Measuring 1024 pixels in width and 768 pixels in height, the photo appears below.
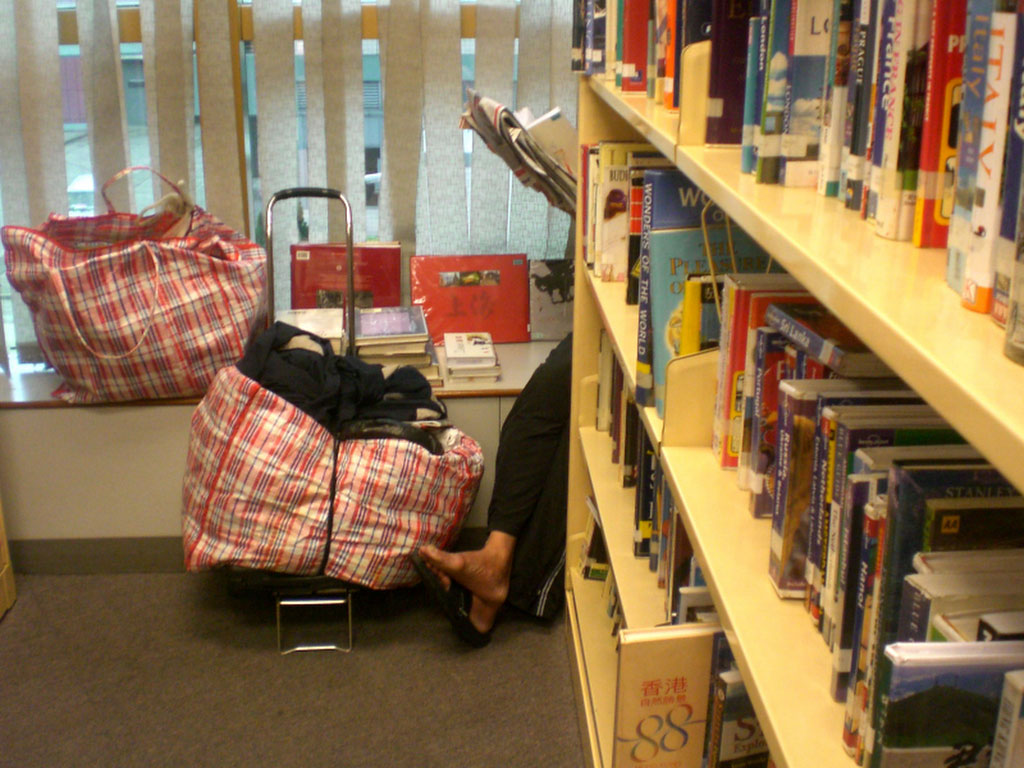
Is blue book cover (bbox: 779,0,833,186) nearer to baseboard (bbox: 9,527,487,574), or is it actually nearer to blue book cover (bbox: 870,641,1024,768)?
blue book cover (bbox: 870,641,1024,768)

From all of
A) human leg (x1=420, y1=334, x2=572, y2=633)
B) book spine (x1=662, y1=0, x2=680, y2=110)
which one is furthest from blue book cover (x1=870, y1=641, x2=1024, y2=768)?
human leg (x1=420, y1=334, x2=572, y2=633)

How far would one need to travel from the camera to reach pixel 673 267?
130cm

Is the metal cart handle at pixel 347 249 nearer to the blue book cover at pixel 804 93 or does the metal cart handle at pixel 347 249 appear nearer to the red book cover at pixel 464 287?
the red book cover at pixel 464 287

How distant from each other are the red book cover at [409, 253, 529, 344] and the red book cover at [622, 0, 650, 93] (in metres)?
1.25

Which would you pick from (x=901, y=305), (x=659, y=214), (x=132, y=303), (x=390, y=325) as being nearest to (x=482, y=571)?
(x=390, y=325)

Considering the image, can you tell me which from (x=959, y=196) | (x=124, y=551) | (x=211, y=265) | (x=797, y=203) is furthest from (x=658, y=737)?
(x=124, y=551)

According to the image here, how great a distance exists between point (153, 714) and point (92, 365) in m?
0.81

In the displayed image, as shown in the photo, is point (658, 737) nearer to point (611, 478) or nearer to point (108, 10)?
point (611, 478)

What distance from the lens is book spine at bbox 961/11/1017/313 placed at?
0.54 metres

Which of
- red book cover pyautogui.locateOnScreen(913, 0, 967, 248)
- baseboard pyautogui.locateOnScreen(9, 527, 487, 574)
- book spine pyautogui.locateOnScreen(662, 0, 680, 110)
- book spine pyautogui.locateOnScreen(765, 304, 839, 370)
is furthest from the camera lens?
baseboard pyautogui.locateOnScreen(9, 527, 487, 574)

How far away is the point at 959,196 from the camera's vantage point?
61cm

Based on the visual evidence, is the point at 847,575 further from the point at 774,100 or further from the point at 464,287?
the point at 464,287

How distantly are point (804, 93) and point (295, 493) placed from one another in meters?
1.47

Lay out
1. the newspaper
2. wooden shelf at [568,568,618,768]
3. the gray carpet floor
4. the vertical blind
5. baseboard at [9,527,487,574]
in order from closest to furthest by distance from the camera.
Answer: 1. wooden shelf at [568,568,618,768]
2. the gray carpet floor
3. the newspaper
4. baseboard at [9,527,487,574]
5. the vertical blind
